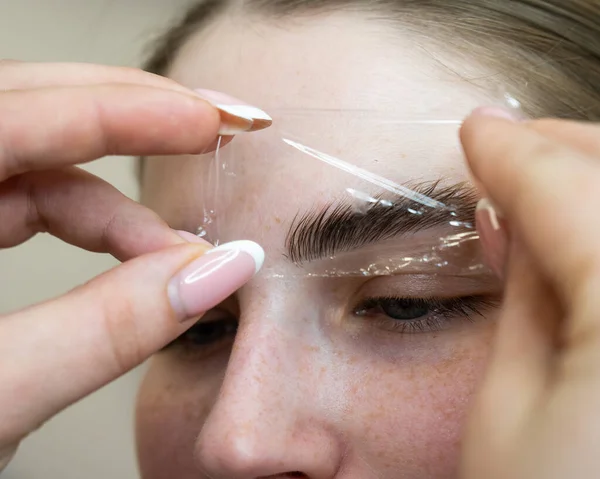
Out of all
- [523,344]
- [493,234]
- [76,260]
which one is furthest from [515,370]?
[76,260]

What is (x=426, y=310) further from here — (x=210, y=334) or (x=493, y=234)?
(x=210, y=334)

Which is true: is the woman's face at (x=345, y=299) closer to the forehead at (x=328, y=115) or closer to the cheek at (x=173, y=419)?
the forehead at (x=328, y=115)

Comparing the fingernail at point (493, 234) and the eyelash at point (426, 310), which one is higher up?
the fingernail at point (493, 234)

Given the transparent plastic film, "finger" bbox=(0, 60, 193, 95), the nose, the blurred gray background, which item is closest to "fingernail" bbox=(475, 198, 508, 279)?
the transparent plastic film

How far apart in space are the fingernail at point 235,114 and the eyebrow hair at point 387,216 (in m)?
0.11

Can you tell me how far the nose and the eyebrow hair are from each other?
120mm

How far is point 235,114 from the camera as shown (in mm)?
567

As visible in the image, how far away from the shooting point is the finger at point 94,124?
0.49 metres

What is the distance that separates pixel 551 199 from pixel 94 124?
16.1 inches

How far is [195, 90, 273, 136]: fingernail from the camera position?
0.56 metres

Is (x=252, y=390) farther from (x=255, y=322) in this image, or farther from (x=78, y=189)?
(x=78, y=189)

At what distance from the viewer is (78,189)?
1.95 ft

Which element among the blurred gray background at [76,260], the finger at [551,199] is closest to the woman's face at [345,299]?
the finger at [551,199]

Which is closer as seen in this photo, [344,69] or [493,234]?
[493,234]
